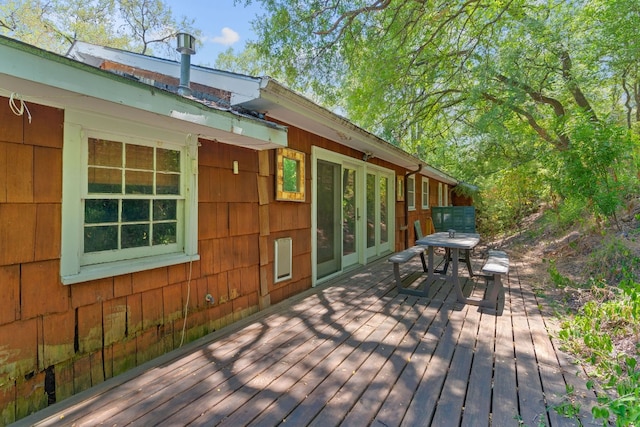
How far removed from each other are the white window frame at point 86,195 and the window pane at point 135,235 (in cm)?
5

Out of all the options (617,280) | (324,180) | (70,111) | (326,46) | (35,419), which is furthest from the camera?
(326,46)

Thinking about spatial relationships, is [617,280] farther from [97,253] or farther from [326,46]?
[326,46]

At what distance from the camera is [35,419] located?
1809 mm

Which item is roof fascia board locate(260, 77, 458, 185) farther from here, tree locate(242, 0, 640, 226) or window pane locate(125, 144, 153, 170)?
tree locate(242, 0, 640, 226)

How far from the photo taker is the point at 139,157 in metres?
2.49

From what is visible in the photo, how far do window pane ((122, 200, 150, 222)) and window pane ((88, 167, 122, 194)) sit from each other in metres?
0.12

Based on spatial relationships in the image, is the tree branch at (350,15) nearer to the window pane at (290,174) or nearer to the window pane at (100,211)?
the window pane at (290,174)

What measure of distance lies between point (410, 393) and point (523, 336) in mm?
1495

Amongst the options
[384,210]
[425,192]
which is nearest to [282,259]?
[384,210]

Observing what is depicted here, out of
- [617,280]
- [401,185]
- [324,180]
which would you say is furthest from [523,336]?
[401,185]

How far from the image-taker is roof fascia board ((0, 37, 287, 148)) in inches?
54.2

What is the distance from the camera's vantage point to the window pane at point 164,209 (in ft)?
8.61

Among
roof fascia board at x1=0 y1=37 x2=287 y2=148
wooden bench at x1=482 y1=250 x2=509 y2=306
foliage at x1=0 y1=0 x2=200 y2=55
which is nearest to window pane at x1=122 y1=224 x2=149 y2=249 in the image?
roof fascia board at x1=0 y1=37 x2=287 y2=148

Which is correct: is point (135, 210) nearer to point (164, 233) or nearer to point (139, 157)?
point (164, 233)
